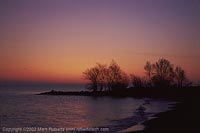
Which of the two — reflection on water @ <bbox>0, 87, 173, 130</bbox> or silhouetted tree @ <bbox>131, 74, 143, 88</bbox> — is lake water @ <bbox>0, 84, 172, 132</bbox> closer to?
reflection on water @ <bbox>0, 87, 173, 130</bbox>

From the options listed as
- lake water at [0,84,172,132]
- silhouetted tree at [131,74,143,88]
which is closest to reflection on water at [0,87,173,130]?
lake water at [0,84,172,132]

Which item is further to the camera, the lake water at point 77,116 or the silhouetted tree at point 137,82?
the silhouetted tree at point 137,82

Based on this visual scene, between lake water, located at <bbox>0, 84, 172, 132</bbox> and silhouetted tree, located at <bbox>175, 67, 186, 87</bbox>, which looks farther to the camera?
silhouetted tree, located at <bbox>175, 67, 186, 87</bbox>

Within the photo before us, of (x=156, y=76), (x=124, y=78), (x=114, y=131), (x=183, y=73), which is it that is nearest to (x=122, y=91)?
(x=124, y=78)

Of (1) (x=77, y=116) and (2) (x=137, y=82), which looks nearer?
(1) (x=77, y=116)

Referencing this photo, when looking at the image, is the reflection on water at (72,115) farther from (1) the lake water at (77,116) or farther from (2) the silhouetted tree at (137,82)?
(2) the silhouetted tree at (137,82)

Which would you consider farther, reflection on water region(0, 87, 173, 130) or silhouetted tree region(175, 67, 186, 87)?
silhouetted tree region(175, 67, 186, 87)

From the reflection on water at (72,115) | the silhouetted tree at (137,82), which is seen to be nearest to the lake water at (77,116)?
the reflection on water at (72,115)

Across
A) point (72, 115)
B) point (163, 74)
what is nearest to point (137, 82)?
point (163, 74)

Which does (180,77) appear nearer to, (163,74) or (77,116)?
(163,74)

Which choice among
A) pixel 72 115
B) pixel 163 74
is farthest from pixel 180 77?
pixel 72 115

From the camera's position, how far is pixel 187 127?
23844 mm

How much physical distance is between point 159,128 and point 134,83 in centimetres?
9978

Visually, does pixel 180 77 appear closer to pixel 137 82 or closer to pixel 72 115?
pixel 137 82
